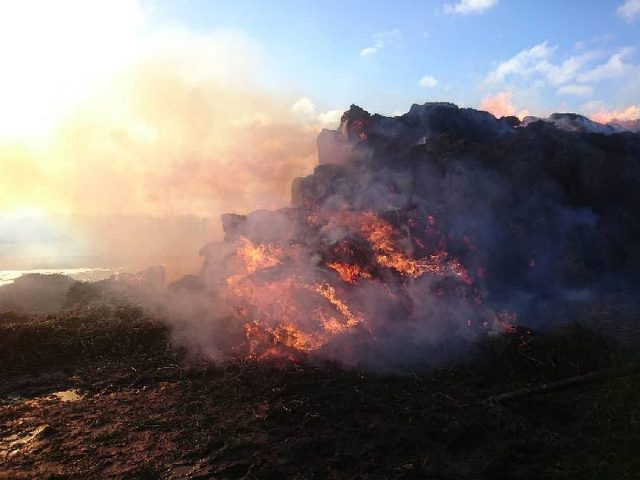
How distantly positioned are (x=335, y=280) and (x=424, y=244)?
17.3 feet

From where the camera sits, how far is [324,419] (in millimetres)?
11531

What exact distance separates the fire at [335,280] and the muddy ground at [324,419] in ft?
5.78

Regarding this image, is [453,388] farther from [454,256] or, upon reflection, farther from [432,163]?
[432,163]

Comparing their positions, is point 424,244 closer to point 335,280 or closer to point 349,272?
point 349,272

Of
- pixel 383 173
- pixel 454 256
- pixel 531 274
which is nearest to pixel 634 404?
pixel 454 256

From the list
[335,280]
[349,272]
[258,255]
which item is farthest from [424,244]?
[258,255]

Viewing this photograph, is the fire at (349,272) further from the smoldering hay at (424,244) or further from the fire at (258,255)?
the fire at (258,255)

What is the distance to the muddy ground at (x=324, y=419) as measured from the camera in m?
9.32

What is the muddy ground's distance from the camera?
30.6 feet

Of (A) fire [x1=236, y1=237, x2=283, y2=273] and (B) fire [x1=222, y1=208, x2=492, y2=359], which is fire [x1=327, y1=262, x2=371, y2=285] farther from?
(A) fire [x1=236, y1=237, x2=283, y2=273]

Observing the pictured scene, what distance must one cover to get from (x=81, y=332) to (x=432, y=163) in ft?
68.0

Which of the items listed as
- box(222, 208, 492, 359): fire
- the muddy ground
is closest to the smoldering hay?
box(222, 208, 492, 359): fire

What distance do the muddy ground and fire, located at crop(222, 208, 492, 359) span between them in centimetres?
176

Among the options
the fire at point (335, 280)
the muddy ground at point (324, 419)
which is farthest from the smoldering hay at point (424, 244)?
the muddy ground at point (324, 419)
